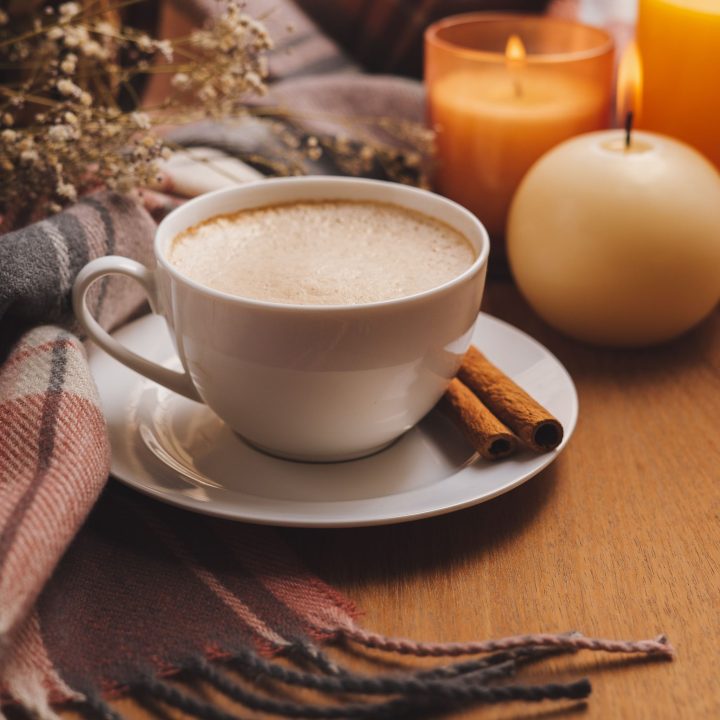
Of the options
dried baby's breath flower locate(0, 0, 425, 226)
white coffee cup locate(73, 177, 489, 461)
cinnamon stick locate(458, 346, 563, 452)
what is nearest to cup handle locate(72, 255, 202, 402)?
white coffee cup locate(73, 177, 489, 461)

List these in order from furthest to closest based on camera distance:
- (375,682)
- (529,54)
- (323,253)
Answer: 1. (529,54)
2. (323,253)
3. (375,682)

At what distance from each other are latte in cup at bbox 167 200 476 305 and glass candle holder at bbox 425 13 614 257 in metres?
0.31

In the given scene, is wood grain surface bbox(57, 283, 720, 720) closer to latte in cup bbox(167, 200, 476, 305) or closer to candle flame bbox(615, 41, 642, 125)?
latte in cup bbox(167, 200, 476, 305)

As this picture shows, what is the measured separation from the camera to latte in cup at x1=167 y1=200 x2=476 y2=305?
78 centimetres

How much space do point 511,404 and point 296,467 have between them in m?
0.19

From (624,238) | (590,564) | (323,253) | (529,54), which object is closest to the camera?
(590,564)

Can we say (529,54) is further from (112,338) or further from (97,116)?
(112,338)

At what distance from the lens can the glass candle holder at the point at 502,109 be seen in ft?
3.82

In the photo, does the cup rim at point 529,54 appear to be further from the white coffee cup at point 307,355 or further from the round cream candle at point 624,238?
the white coffee cup at point 307,355

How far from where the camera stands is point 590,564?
0.74 metres

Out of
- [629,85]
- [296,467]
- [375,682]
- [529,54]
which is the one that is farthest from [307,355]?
[529,54]

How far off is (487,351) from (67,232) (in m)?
0.42

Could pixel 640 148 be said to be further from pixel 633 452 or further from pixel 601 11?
pixel 601 11

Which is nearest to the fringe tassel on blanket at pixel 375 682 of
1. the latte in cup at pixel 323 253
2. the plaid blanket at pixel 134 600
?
the plaid blanket at pixel 134 600
